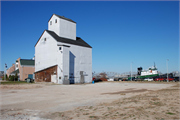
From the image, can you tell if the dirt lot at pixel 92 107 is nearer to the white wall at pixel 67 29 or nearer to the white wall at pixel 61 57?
the white wall at pixel 61 57

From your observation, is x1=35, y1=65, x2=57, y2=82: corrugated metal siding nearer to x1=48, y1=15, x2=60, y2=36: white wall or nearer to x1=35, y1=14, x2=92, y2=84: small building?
x1=35, y1=14, x2=92, y2=84: small building

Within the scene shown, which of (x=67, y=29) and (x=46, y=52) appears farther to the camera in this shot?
(x=67, y=29)

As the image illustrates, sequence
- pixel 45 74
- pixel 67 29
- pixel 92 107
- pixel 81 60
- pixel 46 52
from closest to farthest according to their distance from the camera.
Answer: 1. pixel 92 107
2. pixel 45 74
3. pixel 46 52
4. pixel 81 60
5. pixel 67 29

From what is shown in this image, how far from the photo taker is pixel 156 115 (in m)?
7.18

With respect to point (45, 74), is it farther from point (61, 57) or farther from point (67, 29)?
point (67, 29)

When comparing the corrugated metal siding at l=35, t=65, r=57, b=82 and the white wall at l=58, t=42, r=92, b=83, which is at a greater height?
the white wall at l=58, t=42, r=92, b=83

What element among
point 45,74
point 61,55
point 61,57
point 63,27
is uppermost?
point 63,27

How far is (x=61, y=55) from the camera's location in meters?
36.9

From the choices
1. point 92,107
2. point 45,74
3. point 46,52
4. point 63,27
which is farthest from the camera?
point 63,27

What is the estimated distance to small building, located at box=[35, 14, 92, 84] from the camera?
3756 cm

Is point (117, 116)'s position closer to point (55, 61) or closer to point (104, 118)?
point (104, 118)

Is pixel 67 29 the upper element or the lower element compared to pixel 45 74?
upper

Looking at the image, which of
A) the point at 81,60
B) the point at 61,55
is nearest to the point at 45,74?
the point at 61,55

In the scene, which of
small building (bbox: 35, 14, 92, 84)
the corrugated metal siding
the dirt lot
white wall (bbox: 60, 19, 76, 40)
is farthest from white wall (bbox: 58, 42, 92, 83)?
the dirt lot
